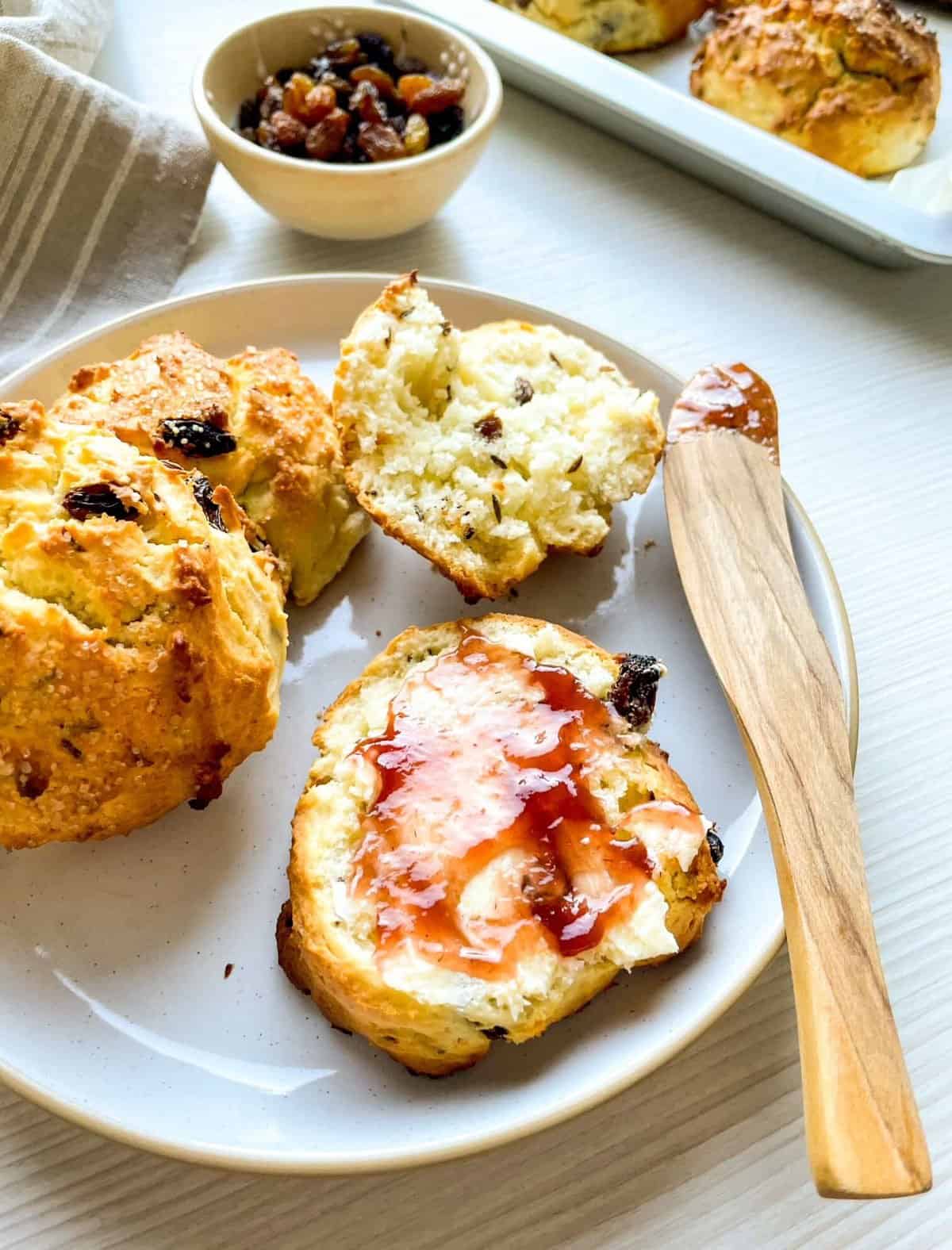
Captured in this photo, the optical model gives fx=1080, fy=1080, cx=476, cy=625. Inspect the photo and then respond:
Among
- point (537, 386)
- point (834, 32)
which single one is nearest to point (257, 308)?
point (537, 386)

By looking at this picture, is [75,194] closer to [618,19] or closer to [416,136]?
[416,136]

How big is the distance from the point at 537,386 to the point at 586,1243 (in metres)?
1.44

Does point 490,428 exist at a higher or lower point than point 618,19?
lower

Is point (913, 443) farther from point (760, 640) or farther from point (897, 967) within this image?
point (897, 967)

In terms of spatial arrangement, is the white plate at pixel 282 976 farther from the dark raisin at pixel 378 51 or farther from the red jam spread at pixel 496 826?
the dark raisin at pixel 378 51

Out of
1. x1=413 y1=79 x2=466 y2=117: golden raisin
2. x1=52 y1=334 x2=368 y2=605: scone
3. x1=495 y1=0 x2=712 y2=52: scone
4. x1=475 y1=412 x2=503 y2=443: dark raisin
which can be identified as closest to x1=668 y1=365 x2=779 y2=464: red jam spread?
x1=475 y1=412 x2=503 y2=443: dark raisin

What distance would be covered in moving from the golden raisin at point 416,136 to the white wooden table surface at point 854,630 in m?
0.29

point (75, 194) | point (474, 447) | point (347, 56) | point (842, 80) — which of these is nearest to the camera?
point (474, 447)

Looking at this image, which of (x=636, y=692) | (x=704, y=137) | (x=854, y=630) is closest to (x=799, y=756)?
(x=636, y=692)

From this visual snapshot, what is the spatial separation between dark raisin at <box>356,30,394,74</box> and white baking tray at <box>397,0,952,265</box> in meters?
0.39

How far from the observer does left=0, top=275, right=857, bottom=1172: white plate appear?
1.42 meters

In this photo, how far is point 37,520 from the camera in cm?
155

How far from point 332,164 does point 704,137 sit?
3.23 feet

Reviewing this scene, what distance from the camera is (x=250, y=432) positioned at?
6.30 ft
